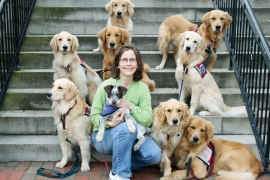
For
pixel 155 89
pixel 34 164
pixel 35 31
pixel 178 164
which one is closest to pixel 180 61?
pixel 155 89

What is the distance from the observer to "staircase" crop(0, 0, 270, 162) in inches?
174

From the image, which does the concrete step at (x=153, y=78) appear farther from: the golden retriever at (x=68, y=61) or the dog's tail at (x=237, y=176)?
the dog's tail at (x=237, y=176)

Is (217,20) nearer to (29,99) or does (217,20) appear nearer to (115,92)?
(115,92)

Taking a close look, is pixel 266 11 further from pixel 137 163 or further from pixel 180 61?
pixel 137 163

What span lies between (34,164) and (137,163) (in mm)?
1359

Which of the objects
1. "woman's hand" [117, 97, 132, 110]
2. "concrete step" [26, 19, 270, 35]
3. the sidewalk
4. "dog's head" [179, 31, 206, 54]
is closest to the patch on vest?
"dog's head" [179, 31, 206, 54]

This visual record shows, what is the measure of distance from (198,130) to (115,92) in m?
1.16

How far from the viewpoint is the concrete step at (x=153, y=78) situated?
523 cm

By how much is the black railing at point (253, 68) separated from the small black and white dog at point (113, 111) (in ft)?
5.00

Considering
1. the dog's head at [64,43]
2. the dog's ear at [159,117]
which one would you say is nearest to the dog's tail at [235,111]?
the dog's ear at [159,117]

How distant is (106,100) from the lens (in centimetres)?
360

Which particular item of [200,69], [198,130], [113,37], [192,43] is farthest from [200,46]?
[198,130]

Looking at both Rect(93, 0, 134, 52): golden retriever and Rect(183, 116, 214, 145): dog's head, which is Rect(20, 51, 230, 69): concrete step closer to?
Rect(93, 0, 134, 52): golden retriever

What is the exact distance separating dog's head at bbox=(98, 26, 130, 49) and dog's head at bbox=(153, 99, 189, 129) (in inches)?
65.8
